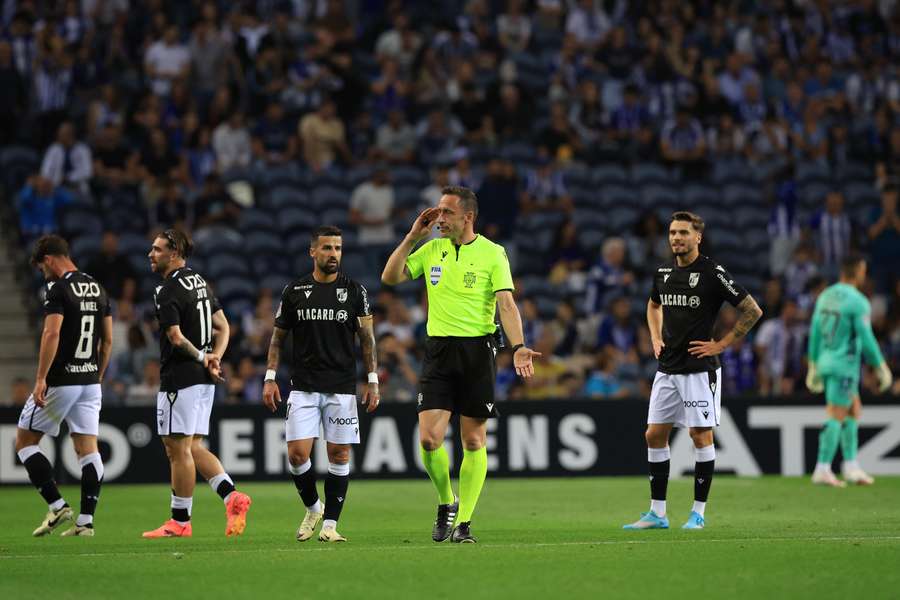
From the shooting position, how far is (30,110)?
77.9 ft

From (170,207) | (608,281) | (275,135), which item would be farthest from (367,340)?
(275,135)

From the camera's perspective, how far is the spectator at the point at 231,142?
918 inches

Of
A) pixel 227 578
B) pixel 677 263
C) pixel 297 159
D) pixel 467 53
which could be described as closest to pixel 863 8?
pixel 467 53

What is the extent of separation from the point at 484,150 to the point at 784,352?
596 centimetres

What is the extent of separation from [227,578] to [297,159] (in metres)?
15.5

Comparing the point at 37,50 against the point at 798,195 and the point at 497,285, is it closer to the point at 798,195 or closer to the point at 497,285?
the point at 798,195

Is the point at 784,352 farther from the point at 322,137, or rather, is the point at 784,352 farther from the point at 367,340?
the point at 367,340

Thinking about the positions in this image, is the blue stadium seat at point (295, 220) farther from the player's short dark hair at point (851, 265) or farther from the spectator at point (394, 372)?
the player's short dark hair at point (851, 265)

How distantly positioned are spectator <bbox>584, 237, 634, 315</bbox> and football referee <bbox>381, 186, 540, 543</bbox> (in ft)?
36.5

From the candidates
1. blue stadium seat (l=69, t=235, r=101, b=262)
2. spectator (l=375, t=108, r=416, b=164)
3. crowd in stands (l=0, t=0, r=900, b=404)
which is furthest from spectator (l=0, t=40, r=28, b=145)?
spectator (l=375, t=108, r=416, b=164)

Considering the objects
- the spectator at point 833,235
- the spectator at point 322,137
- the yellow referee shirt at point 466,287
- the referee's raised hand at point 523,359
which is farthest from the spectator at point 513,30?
the referee's raised hand at point 523,359

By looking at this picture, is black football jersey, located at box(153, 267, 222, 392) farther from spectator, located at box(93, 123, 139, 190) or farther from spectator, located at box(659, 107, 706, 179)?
spectator, located at box(659, 107, 706, 179)

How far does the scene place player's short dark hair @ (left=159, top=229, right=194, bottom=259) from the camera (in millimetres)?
11750

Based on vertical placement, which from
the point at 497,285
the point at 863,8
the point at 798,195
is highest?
the point at 863,8
